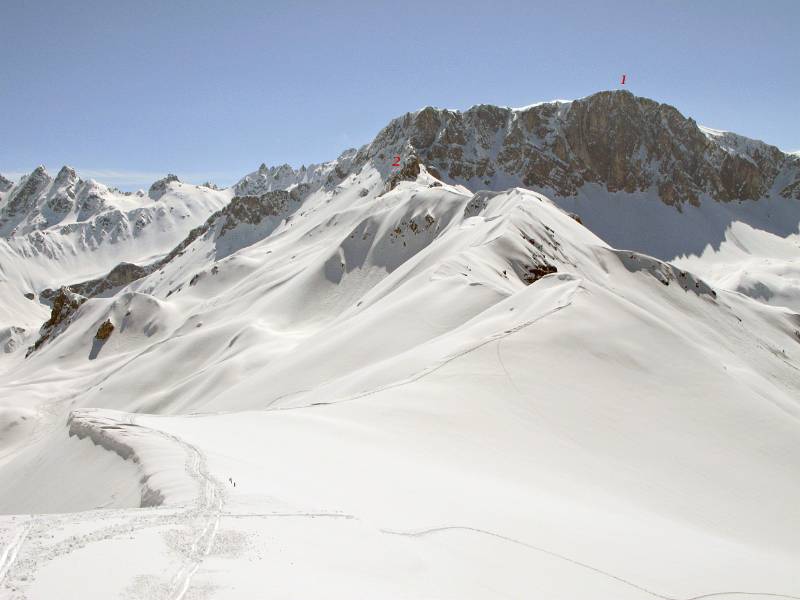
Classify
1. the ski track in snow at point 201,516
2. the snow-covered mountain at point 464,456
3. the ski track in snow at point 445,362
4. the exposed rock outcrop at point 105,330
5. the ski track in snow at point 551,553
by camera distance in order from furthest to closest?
the exposed rock outcrop at point 105,330
the ski track in snow at point 445,362
the ski track in snow at point 551,553
the snow-covered mountain at point 464,456
the ski track in snow at point 201,516

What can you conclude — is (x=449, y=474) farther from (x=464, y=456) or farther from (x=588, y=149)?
(x=588, y=149)

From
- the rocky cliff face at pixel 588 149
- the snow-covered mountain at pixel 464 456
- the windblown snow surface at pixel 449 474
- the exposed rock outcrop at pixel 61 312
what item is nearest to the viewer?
the windblown snow surface at pixel 449 474

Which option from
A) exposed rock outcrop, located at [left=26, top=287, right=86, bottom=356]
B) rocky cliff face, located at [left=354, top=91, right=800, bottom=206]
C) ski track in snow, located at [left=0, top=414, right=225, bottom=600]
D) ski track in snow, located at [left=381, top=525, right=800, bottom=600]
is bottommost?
exposed rock outcrop, located at [left=26, top=287, right=86, bottom=356]

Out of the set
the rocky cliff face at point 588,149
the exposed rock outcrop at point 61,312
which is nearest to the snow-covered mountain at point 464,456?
the exposed rock outcrop at point 61,312

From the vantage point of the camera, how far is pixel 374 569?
6.93m

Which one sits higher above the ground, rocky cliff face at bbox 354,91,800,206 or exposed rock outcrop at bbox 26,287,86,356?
rocky cliff face at bbox 354,91,800,206

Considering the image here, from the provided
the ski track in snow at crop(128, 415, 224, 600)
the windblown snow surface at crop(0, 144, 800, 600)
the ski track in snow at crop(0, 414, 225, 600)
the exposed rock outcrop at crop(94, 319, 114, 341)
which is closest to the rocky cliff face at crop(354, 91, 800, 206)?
the exposed rock outcrop at crop(94, 319, 114, 341)

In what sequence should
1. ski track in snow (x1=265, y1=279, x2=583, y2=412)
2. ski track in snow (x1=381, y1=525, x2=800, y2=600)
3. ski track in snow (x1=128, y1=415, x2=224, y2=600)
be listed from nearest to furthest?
ski track in snow (x1=128, y1=415, x2=224, y2=600) < ski track in snow (x1=381, y1=525, x2=800, y2=600) < ski track in snow (x1=265, y1=279, x2=583, y2=412)

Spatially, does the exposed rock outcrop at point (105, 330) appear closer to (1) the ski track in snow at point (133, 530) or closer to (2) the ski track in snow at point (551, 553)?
(1) the ski track in snow at point (133, 530)

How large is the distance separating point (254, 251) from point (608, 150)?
321ft

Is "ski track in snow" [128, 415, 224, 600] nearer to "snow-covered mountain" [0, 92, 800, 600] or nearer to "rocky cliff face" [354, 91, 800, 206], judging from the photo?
"snow-covered mountain" [0, 92, 800, 600]

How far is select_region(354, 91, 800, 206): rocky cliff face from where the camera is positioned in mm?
148500

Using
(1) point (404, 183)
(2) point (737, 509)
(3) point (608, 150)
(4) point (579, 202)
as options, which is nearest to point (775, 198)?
(3) point (608, 150)

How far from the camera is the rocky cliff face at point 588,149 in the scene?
5846 inches
